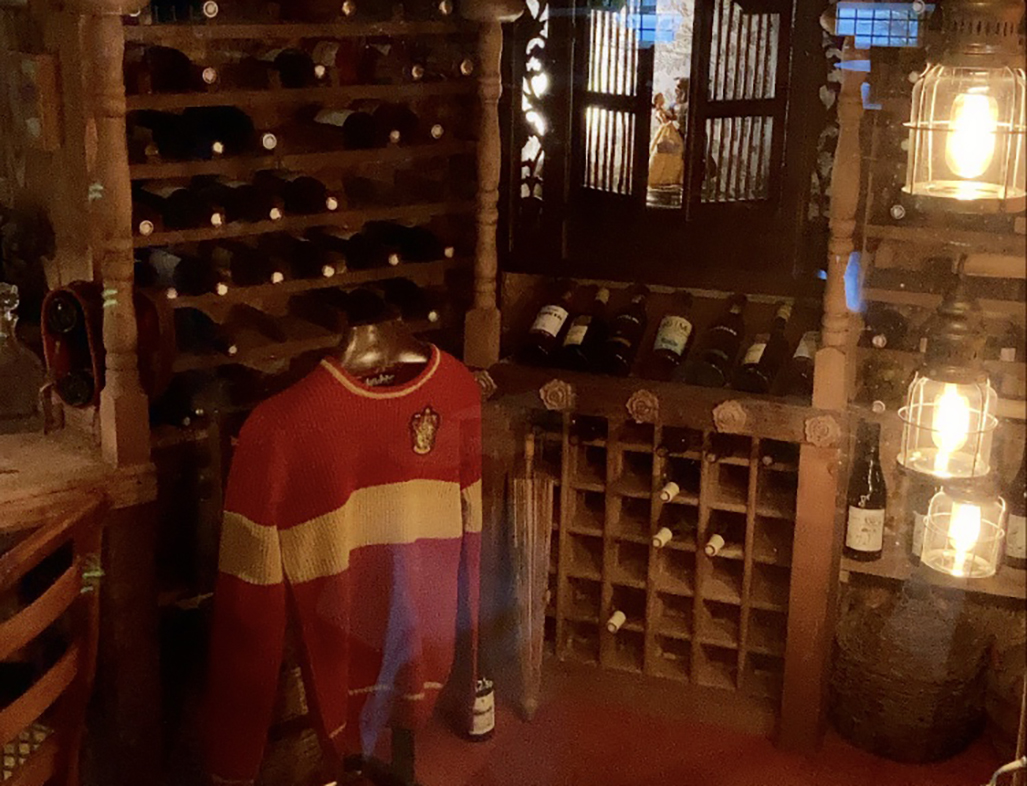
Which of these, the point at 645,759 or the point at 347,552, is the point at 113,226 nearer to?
the point at 347,552

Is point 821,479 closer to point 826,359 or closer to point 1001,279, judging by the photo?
point 826,359

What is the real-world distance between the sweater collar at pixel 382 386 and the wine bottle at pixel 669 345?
→ 560 millimetres

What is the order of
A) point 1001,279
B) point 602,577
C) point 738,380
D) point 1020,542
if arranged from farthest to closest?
point 602,577
point 738,380
point 1020,542
point 1001,279

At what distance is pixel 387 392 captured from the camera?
2.07 metres

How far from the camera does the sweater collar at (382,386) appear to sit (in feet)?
6.63

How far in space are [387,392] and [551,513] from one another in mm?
635

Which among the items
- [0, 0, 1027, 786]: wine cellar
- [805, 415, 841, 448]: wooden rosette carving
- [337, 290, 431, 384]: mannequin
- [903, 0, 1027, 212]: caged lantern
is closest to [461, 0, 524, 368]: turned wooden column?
[0, 0, 1027, 786]: wine cellar

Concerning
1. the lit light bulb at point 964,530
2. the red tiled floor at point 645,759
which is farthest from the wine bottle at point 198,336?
the lit light bulb at point 964,530

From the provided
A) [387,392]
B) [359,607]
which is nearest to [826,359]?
[387,392]

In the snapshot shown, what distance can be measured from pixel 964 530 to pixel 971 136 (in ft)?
1.81

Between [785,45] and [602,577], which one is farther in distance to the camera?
[602,577]

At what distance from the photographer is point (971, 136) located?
1535 mm

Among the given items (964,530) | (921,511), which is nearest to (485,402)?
(921,511)

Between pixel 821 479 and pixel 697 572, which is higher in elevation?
pixel 821 479
